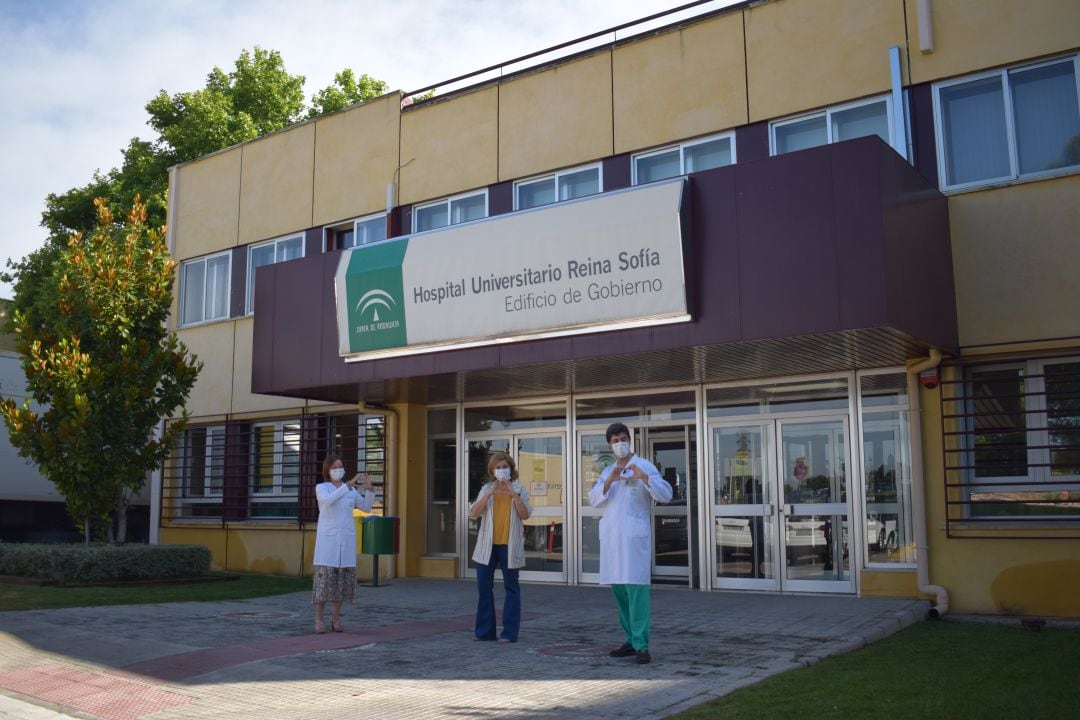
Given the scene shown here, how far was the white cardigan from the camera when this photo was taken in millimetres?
9281

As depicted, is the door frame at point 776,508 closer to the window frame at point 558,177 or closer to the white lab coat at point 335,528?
the window frame at point 558,177

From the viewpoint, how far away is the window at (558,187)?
1496 cm

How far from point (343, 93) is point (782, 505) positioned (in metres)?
25.4

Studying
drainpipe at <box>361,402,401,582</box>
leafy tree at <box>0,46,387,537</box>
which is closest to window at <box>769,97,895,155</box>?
drainpipe at <box>361,402,401,582</box>

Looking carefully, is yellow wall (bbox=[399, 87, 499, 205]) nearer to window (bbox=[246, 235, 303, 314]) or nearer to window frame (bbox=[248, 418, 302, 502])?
window (bbox=[246, 235, 303, 314])

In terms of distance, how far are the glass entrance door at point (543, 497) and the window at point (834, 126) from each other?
5.39 meters

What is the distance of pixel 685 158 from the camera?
46.1 ft

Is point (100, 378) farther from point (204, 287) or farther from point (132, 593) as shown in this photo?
point (204, 287)

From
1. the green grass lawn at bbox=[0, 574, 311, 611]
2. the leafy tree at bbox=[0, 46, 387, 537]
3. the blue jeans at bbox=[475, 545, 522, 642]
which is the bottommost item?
the green grass lawn at bbox=[0, 574, 311, 611]

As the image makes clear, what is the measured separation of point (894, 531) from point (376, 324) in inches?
285

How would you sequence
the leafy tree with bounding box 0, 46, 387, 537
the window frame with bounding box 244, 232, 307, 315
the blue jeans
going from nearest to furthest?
the blue jeans < the window frame with bounding box 244, 232, 307, 315 < the leafy tree with bounding box 0, 46, 387, 537

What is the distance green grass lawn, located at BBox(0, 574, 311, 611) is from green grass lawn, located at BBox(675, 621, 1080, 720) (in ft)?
28.4

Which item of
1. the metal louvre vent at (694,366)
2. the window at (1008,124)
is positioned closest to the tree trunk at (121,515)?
the metal louvre vent at (694,366)

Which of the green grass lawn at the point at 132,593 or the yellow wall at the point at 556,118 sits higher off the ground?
the yellow wall at the point at 556,118
